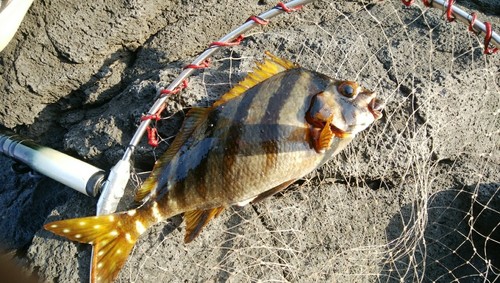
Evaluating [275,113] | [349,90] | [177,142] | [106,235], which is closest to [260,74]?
[275,113]

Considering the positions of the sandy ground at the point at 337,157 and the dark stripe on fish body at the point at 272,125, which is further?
the sandy ground at the point at 337,157

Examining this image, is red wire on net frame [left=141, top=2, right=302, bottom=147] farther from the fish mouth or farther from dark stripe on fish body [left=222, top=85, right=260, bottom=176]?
the fish mouth

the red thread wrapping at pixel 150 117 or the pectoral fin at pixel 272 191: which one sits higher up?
the red thread wrapping at pixel 150 117

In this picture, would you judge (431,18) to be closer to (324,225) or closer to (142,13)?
(324,225)

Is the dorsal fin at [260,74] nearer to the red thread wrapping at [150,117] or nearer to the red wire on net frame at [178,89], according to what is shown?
the red wire on net frame at [178,89]

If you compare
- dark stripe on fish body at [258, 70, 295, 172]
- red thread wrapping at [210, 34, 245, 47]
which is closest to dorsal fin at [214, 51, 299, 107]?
dark stripe on fish body at [258, 70, 295, 172]

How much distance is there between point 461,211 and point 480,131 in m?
0.55

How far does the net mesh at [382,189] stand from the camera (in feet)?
9.53

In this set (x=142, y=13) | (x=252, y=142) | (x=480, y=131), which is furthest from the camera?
(x=142, y=13)

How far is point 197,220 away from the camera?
2719 mm

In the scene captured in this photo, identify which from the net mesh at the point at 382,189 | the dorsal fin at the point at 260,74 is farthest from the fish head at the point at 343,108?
the net mesh at the point at 382,189

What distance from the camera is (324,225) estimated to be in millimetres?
2982

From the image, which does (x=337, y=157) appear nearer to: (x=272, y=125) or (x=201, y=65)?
(x=272, y=125)

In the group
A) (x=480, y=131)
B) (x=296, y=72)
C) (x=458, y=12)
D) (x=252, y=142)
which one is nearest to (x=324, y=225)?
(x=252, y=142)
